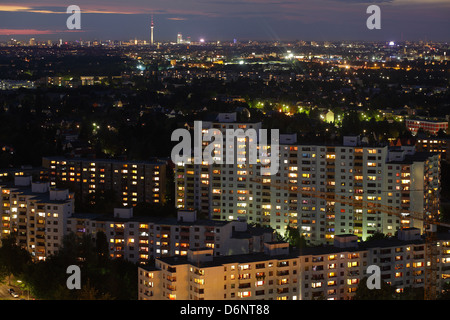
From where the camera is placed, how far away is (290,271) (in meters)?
8.95

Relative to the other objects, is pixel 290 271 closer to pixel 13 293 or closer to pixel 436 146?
pixel 13 293

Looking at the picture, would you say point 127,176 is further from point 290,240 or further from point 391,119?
point 391,119

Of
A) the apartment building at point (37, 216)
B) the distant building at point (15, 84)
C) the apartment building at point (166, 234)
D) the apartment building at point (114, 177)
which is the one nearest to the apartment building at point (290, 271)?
the apartment building at point (166, 234)

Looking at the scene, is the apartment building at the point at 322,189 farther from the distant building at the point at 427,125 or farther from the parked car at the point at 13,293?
the distant building at the point at 427,125

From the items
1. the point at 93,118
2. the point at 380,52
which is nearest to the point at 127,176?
the point at 93,118

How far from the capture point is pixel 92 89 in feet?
124

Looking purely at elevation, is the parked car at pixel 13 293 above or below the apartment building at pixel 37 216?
below

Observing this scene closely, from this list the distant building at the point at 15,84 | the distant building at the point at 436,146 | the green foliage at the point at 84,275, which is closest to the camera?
the green foliage at the point at 84,275

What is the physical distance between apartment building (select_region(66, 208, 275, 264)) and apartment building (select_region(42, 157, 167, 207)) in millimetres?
3662

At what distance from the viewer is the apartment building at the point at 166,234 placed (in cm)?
1072

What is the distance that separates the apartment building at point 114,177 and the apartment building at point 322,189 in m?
1.60

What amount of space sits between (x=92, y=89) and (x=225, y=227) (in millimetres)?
27866

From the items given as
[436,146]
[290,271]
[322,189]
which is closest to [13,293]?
[290,271]

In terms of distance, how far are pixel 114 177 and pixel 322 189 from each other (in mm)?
4458
